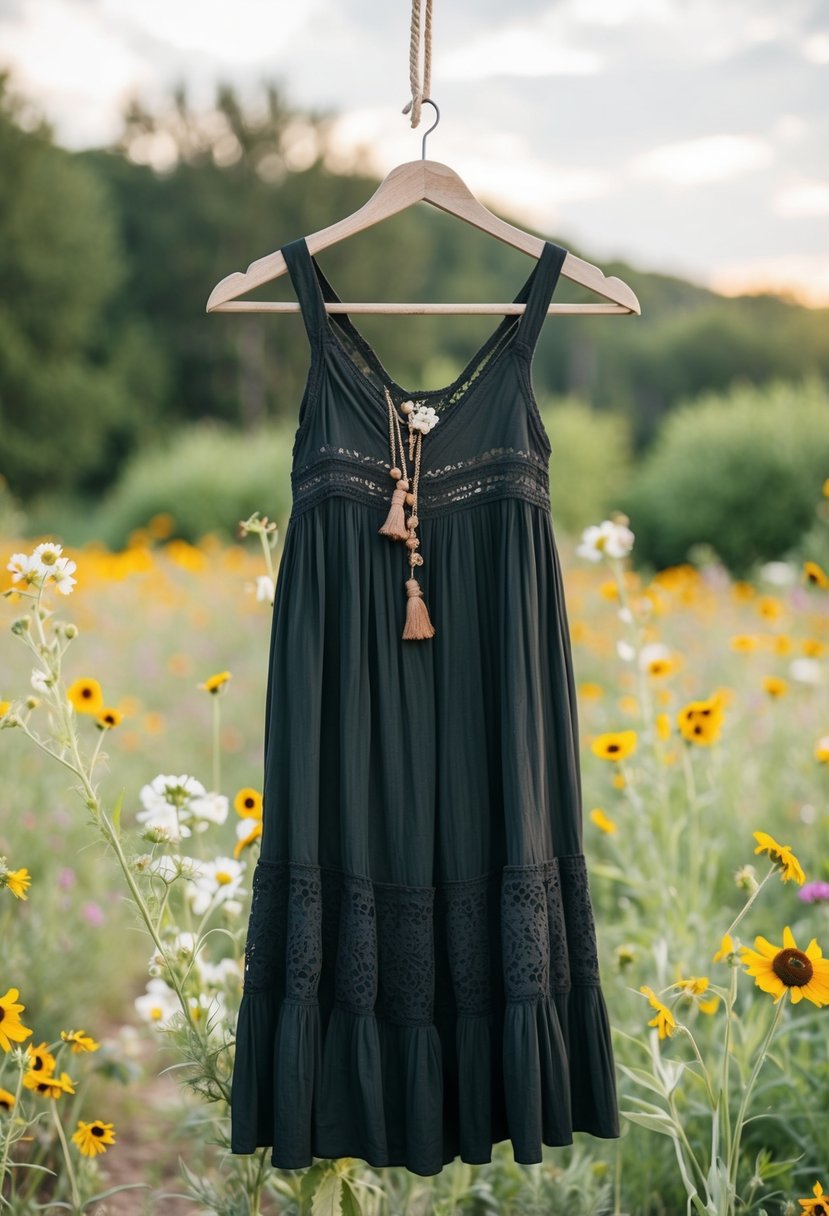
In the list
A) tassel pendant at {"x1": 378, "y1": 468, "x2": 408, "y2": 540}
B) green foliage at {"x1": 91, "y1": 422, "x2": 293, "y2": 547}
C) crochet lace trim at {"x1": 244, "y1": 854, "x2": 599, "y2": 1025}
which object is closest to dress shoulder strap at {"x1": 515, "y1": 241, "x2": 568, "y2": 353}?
tassel pendant at {"x1": 378, "y1": 468, "x2": 408, "y2": 540}

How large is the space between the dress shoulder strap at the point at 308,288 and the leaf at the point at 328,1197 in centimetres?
135

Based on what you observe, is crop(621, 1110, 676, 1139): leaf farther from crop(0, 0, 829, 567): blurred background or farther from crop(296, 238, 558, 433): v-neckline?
crop(0, 0, 829, 567): blurred background

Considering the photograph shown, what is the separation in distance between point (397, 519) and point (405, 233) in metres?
20.4

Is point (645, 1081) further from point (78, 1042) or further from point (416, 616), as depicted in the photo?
point (78, 1042)

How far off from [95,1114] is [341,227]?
2158mm

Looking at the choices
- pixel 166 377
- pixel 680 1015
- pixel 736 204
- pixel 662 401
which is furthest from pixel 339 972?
pixel 662 401

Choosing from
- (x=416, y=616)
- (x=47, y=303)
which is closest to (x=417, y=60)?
(x=416, y=616)

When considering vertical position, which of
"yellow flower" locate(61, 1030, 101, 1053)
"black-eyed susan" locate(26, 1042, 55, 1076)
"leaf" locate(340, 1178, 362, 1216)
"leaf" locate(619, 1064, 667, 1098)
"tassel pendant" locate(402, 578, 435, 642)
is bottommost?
"leaf" locate(340, 1178, 362, 1216)

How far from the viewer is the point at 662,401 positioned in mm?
21500

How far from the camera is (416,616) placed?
5.01 feet

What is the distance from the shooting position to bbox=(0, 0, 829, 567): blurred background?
7.24m

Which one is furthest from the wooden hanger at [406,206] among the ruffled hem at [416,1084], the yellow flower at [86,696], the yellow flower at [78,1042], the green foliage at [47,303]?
the green foliage at [47,303]

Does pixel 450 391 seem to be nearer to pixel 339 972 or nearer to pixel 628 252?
pixel 339 972

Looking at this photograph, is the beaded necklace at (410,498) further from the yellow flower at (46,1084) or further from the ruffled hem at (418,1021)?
the yellow flower at (46,1084)
